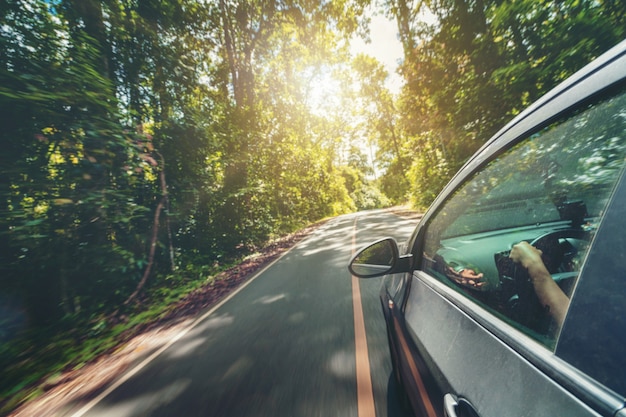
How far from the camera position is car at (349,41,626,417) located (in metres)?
0.61

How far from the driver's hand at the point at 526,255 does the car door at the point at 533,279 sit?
0.09ft

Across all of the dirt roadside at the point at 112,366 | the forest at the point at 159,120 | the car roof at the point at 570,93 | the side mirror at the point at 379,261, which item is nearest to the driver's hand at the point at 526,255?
the car roof at the point at 570,93

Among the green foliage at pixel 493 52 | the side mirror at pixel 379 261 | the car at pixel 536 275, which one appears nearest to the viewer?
the car at pixel 536 275

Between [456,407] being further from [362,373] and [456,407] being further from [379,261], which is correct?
[362,373]

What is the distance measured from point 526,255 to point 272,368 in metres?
2.87

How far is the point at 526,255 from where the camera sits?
3.59ft

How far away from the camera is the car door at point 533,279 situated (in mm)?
619

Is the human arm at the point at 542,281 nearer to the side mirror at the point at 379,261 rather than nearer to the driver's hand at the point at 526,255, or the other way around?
the driver's hand at the point at 526,255

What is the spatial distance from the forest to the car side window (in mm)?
5714

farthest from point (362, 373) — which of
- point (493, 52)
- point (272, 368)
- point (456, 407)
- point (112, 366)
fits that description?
point (493, 52)

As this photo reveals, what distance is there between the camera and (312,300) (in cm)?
506

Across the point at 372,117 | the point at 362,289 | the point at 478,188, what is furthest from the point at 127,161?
the point at 372,117

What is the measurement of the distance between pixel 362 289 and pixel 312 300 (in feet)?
3.49

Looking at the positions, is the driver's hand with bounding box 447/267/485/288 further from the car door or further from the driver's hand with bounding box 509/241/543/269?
the driver's hand with bounding box 509/241/543/269
